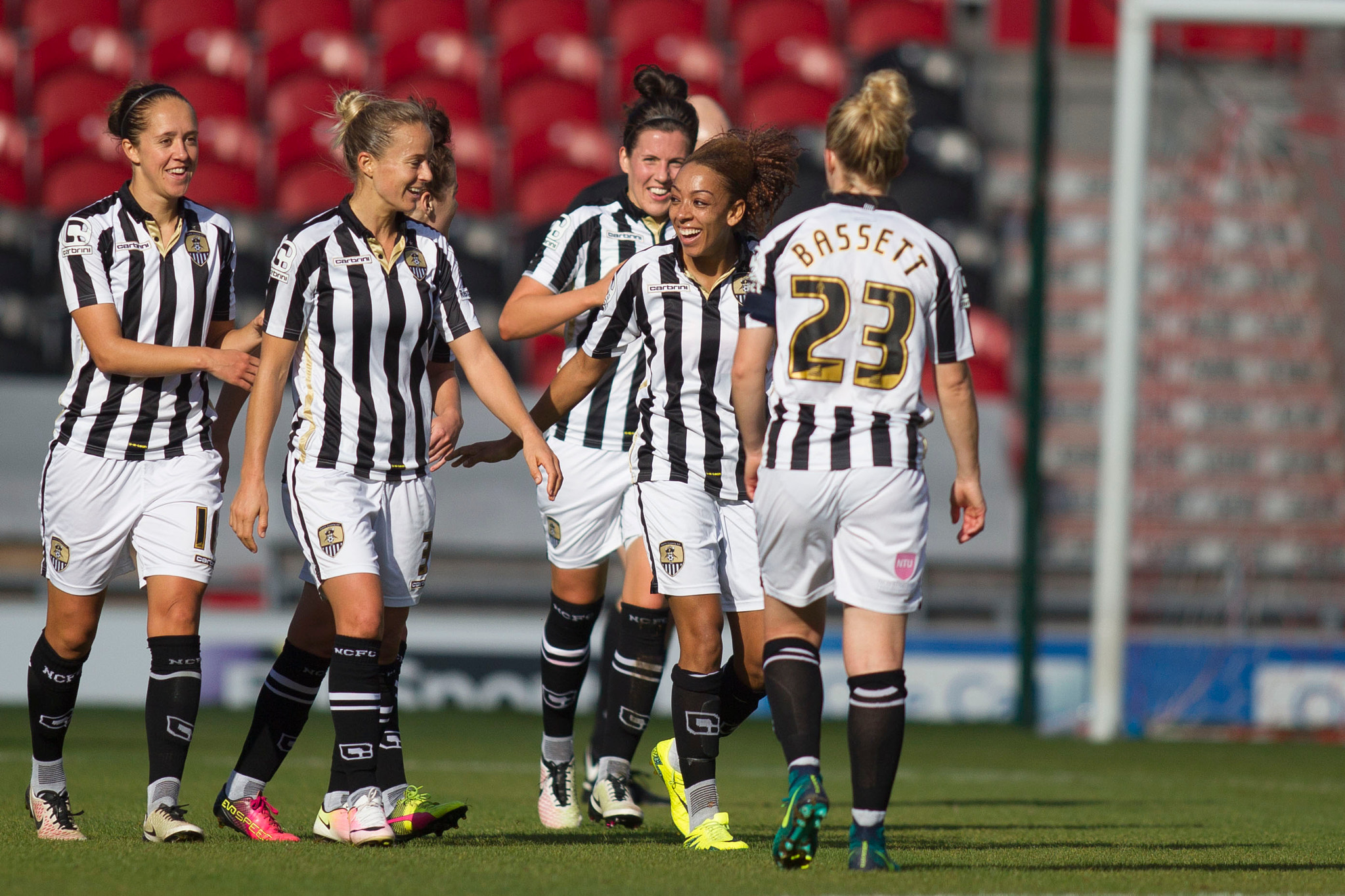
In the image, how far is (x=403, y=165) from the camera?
4137mm

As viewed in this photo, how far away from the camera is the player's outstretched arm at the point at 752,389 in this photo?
397cm

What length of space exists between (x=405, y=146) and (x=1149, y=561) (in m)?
6.86

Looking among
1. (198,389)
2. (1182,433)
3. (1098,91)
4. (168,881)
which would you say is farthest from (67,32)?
(168,881)

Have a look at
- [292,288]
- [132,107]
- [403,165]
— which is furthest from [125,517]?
[403,165]

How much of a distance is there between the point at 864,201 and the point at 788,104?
10.00 metres

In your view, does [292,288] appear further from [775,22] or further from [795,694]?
[775,22]

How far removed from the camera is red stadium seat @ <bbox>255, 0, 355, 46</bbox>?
1396cm

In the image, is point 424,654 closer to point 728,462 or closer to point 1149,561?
point 1149,561

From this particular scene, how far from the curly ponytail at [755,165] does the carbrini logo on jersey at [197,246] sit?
1312mm

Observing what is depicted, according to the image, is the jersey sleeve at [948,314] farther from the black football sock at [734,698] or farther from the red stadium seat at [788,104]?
the red stadium seat at [788,104]

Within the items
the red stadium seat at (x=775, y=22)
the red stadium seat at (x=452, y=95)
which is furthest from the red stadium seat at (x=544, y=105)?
the red stadium seat at (x=775, y=22)

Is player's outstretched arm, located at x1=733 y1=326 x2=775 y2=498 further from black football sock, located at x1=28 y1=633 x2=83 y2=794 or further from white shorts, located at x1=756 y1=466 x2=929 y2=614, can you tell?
black football sock, located at x1=28 y1=633 x2=83 y2=794

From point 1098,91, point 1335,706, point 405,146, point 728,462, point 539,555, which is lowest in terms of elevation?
point 1335,706

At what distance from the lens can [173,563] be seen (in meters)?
4.20
